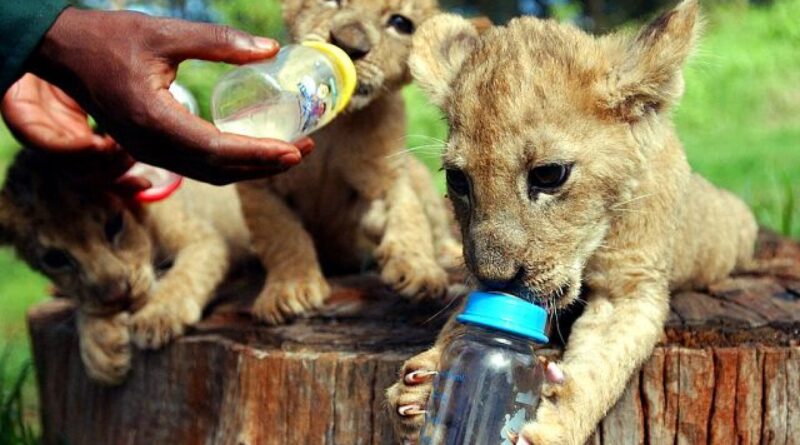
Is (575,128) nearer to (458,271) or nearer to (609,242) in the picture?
(609,242)

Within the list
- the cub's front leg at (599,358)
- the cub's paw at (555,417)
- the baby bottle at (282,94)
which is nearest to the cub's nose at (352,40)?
the baby bottle at (282,94)

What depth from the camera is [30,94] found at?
4.35 meters

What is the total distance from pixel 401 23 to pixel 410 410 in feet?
6.37

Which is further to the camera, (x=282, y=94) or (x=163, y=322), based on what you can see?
(x=163, y=322)

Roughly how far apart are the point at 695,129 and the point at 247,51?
13006mm

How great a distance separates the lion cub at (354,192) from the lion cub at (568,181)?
854mm

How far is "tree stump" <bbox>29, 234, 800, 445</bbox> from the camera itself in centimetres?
318

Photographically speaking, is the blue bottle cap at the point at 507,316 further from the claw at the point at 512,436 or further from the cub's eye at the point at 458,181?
the cub's eye at the point at 458,181

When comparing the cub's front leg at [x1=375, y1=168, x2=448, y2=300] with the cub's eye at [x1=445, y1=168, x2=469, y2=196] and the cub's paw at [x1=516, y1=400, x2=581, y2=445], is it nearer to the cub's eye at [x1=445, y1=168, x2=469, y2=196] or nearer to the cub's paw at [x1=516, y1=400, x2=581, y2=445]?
the cub's eye at [x1=445, y1=168, x2=469, y2=196]

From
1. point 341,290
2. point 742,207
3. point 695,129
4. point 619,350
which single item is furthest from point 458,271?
point 695,129

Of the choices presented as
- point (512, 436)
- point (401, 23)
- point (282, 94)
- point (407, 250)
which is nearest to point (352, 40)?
point (401, 23)

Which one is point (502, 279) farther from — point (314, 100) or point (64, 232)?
point (64, 232)

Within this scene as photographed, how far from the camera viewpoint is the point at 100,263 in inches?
175

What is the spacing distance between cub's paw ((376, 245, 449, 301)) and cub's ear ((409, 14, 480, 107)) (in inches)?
38.0
